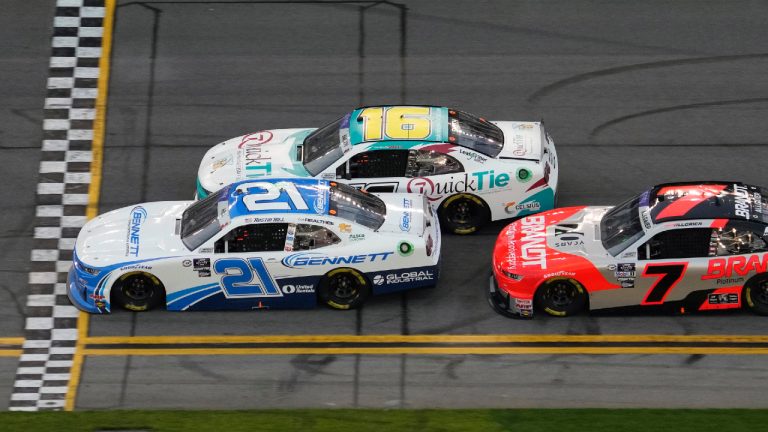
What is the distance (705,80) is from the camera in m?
21.3

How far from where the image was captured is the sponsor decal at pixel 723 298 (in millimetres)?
16625

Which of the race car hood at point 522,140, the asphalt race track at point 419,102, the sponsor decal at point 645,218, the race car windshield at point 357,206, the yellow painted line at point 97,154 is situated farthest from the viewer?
the race car hood at point 522,140

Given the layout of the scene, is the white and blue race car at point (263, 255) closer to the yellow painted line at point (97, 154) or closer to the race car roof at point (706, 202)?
the yellow painted line at point (97, 154)

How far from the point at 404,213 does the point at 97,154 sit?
5.35 m

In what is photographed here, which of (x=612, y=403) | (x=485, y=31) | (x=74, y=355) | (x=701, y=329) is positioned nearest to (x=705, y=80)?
(x=485, y=31)

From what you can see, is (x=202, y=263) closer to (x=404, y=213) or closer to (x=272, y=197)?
(x=272, y=197)

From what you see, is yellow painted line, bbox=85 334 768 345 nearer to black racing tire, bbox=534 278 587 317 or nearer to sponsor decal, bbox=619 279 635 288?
black racing tire, bbox=534 278 587 317

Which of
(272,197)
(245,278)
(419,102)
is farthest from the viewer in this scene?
(419,102)

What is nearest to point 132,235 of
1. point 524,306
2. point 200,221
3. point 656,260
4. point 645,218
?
point 200,221

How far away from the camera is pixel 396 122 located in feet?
60.2

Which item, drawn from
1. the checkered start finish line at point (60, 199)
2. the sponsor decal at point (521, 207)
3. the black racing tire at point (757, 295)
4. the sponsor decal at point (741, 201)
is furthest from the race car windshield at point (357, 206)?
the black racing tire at point (757, 295)

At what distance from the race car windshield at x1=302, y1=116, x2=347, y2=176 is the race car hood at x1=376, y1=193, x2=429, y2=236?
0.96 m

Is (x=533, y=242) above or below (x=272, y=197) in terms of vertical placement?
below

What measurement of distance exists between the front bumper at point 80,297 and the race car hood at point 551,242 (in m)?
4.93
